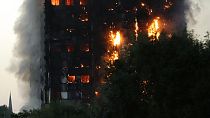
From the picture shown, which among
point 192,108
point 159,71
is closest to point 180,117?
point 192,108

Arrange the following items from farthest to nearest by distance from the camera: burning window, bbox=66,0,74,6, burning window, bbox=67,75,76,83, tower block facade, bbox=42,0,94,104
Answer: burning window, bbox=66,0,74,6, burning window, bbox=67,75,76,83, tower block facade, bbox=42,0,94,104

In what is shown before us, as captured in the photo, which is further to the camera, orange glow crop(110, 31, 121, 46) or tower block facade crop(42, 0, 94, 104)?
orange glow crop(110, 31, 121, 46)

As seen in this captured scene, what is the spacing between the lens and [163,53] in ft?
160

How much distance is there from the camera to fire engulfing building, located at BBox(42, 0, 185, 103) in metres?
149

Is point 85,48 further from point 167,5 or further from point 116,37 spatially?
point 167,5

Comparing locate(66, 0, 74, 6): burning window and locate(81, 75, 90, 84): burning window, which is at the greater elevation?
locate(66, 0, 74, 6): burning window

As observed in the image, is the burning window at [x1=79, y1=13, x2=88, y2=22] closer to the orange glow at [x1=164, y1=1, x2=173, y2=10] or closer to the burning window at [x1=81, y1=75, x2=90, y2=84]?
the burning window at [x1=81, y1=75, x2=90, y2=84]

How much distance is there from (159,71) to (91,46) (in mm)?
104643

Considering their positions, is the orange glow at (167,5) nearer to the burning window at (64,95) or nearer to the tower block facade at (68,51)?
the tower block facade at (68,51)

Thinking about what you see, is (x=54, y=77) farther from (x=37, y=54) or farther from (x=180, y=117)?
(x=180, y=117)

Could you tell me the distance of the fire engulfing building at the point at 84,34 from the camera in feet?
489

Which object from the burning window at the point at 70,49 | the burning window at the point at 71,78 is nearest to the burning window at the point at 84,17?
the burning window at the point at 70,49

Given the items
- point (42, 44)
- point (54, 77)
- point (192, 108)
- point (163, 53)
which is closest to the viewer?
point (192, 108)

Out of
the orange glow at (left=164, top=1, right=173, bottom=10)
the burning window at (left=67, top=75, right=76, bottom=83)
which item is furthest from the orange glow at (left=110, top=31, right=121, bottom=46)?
the orange glow at (left=164, top=1, right=173, bottom=10)
